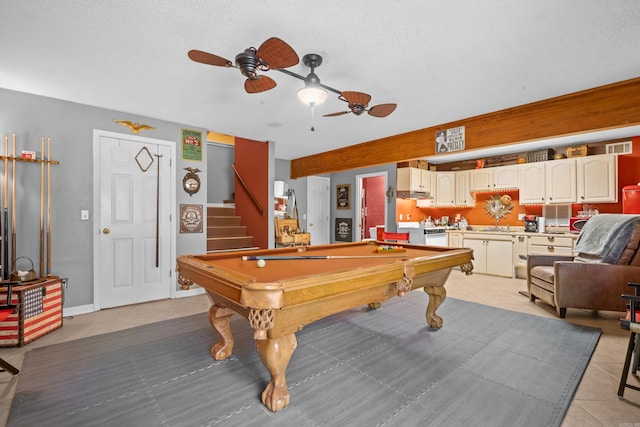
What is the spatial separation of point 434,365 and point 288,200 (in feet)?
16.1

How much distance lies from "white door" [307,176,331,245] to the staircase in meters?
2.11

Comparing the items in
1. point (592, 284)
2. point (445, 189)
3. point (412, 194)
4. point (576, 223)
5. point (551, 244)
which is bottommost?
point (592, 284)

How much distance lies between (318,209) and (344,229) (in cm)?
86

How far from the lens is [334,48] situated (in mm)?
2250

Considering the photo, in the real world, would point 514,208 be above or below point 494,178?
below

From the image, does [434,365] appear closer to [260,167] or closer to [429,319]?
[429,319]

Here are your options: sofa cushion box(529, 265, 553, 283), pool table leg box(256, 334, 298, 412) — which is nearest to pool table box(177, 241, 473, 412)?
pool table leg box(256, 334, 298, 412)

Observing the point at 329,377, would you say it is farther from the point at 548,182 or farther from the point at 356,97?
the point at 548,182

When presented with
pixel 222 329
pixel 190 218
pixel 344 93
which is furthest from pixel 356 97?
pixel 190 218

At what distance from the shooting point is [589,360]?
7.56 feet

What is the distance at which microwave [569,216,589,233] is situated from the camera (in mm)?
4875

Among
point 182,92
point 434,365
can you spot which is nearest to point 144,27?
point 182,92

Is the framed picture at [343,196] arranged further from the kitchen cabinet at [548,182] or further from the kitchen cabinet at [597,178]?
the kitchen cabinet at [597,178]

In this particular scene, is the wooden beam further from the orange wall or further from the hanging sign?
the orange wall
